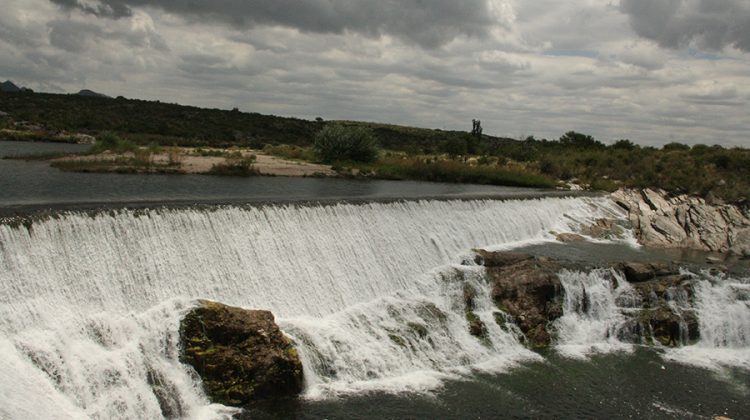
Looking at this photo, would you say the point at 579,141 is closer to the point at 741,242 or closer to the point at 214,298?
the point at 741,242

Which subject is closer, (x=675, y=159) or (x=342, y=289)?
(x=342, y=289)

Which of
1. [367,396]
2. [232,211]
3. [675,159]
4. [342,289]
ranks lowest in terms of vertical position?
[367,396]

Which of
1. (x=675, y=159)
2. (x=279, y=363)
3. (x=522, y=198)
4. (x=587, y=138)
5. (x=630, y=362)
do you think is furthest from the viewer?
(x=587, y=138)

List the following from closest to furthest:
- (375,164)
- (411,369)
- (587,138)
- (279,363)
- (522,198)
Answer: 1. (279,363)
2. (411,369)
3. (522,198)
4. (375,164)
5. (587,138)

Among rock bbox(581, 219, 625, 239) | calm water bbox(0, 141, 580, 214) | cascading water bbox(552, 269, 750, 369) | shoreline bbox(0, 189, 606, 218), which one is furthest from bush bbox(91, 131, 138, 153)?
cascading water bbox(552, 269, 750, 369)

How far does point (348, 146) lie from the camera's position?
43.2m

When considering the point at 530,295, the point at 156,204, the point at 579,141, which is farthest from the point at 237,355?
the point at 579,141

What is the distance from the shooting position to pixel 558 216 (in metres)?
30.5

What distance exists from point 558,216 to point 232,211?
18746mm

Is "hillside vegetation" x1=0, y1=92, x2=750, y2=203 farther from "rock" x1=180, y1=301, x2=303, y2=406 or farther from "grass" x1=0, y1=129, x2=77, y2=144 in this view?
"rock" x1=180, y1=301, x2=303, y2=406

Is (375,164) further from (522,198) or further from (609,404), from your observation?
(609,404)

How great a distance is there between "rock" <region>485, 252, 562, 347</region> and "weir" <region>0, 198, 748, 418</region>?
0.50m

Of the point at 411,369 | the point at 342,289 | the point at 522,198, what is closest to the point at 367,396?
the point at 411,369

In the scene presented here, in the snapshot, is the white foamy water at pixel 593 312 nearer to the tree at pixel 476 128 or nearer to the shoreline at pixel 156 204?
the shoreline at pixel 156 204
